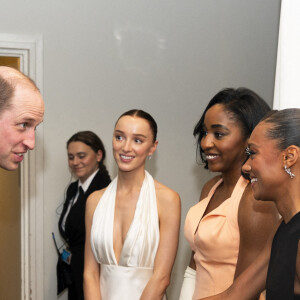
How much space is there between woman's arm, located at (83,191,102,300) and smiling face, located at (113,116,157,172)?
30cm

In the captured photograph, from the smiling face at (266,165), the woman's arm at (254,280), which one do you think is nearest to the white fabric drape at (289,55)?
the smiling face at (266,165)

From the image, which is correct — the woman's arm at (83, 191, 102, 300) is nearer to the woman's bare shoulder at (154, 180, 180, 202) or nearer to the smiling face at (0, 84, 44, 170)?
the woman's bare shoulder at (154, 180, 180, 202)

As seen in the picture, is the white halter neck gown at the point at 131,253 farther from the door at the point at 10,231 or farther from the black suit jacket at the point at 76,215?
the door at the point at 10,231

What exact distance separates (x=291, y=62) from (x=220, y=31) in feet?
9.57

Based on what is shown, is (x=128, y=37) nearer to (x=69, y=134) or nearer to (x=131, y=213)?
(x=69, y=134)

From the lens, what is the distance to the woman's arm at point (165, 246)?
8.98 feet

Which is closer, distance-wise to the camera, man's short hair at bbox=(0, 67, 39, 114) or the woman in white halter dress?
man's short hair at bbox=(0, 67, 39, 114)

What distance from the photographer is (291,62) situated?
1620 millimetres

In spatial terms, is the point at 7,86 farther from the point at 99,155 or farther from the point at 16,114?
the point at 99,155

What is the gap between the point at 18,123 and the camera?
1987 millimetres

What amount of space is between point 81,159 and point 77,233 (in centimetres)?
56

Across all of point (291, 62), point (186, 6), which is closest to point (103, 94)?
point (186, 6)

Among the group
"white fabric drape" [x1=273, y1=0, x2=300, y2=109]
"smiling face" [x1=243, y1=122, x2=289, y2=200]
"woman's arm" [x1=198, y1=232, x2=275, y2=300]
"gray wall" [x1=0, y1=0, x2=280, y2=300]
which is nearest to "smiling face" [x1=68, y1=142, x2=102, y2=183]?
"gray wall" [x1=0, y1=0, x2=280, y2=300]

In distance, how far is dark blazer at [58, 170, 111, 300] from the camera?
3.82 metres
